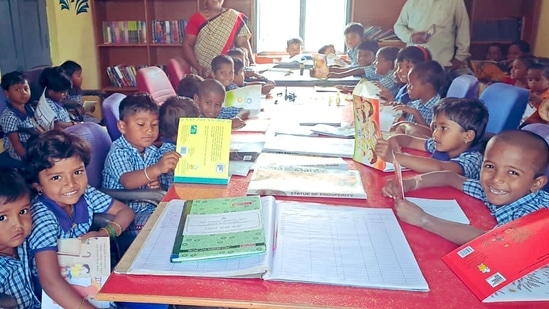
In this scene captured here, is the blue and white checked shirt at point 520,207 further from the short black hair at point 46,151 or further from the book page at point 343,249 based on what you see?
the short black hair at point 46,151

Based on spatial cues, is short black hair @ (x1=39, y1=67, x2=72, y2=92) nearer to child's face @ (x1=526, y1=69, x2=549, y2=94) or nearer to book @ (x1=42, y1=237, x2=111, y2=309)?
book @ (x1=42, y1=237, x2=111, y2=309)

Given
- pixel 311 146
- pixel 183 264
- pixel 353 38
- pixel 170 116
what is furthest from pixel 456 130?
pixel 353 38

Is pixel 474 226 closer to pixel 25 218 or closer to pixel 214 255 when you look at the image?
pixel 214 255

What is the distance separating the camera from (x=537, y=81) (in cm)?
359

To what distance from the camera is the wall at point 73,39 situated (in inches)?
171

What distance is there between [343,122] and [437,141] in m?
0.58

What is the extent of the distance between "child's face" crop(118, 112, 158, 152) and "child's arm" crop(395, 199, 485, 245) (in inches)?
37.3

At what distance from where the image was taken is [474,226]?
1125 mm

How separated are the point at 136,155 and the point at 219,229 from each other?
2.55 ft

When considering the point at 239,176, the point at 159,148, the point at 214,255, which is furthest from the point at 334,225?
the point at 159,148

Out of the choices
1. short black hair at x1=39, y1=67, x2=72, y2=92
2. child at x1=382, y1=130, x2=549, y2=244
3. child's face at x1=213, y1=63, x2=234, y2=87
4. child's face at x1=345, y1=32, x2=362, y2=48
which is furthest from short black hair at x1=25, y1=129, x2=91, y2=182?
child's face at x1=345, y1=32, x2=362, y2=48

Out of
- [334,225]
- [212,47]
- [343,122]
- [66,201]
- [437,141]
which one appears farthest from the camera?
[212,47]

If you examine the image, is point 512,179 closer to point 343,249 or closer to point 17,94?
point 343,249

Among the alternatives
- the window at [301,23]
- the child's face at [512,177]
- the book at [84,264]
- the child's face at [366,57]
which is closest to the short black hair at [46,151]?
the book at [84,264]
